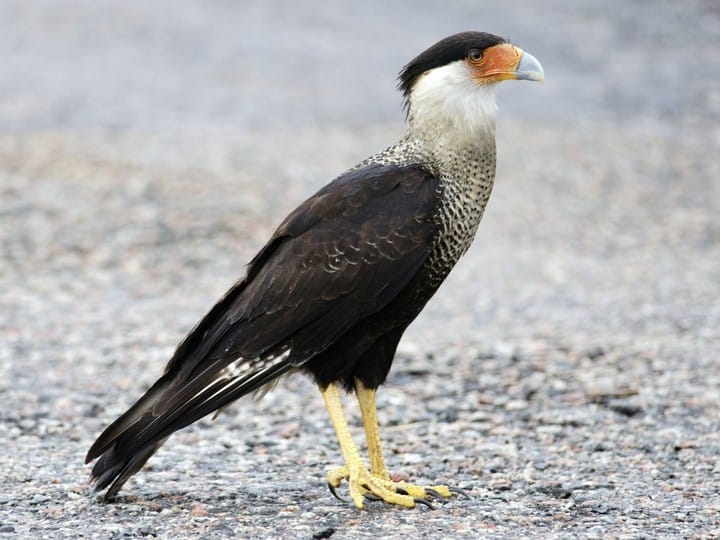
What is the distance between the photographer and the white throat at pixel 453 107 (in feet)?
16.9

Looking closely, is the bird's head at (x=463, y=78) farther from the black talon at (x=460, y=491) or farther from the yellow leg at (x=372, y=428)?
the black talon at (x=460, y=491)

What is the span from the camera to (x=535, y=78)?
528 centimetres

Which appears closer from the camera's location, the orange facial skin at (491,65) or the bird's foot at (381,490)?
the bird's foot at (381,490)

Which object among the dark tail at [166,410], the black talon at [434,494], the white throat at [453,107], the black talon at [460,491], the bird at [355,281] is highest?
the white throat at [453,107]

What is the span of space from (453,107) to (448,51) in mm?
248

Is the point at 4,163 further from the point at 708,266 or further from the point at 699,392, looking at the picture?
the point at 699,392

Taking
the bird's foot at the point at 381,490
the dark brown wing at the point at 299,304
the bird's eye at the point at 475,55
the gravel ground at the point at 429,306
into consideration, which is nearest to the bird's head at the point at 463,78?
the bird's eye at the point at 475,55

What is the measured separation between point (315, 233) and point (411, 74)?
854 mm

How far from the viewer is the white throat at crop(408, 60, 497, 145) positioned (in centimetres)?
514

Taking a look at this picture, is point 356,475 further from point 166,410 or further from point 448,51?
point 448,51

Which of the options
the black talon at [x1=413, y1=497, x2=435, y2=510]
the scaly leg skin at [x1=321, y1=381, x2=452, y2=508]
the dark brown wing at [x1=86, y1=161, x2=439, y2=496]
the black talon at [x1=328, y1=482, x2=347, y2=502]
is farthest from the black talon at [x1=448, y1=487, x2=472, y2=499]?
the dark brown wing at [x1=86, y1=161, x2=439, y2=496]

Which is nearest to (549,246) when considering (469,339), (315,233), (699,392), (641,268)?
(641,268)

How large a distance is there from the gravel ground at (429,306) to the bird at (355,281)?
39 cm

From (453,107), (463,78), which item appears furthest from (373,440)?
(463,78)
